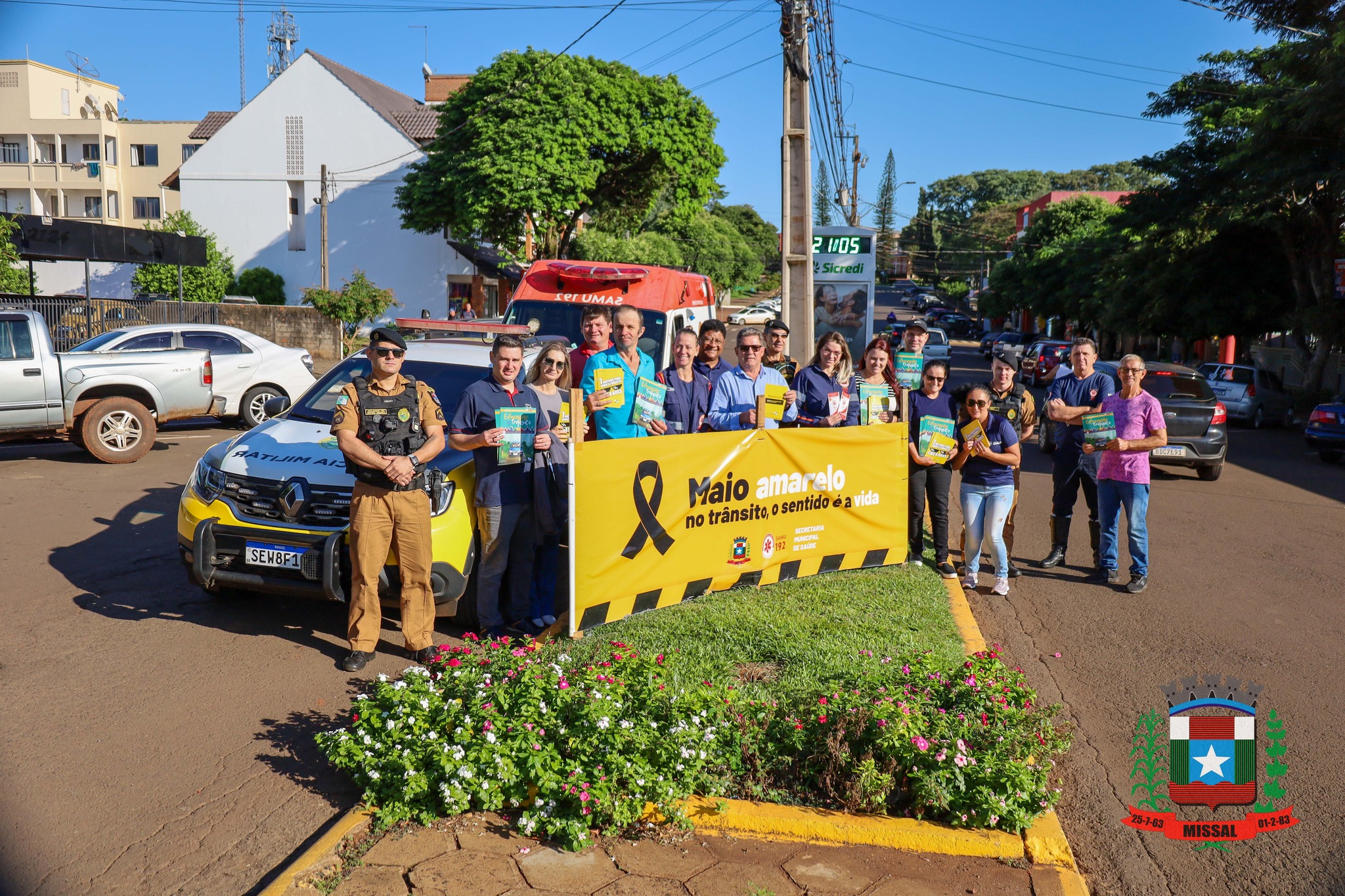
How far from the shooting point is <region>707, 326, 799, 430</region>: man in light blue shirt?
710cm

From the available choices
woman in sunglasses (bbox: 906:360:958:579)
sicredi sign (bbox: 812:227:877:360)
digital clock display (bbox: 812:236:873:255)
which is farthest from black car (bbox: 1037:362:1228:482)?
digital clock display (bbox: 812:236:873:255)

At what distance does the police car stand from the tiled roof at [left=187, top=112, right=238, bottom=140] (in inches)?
1960

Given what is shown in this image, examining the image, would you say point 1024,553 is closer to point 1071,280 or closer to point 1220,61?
point 1220,61

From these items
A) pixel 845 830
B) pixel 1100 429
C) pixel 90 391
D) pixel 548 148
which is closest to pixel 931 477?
pixel 1100 429

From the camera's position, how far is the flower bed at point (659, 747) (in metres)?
3.93

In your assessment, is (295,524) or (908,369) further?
(908,369)

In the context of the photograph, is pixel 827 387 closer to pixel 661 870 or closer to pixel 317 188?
pixel 661 870

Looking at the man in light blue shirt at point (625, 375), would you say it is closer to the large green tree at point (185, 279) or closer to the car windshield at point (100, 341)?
the car windshield at point (100, 341)

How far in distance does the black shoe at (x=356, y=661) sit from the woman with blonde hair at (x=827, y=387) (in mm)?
3757

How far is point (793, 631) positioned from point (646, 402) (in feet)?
5.65

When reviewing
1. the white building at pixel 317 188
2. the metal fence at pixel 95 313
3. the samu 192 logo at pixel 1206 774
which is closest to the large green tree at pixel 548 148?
the white building at pixel 317 188

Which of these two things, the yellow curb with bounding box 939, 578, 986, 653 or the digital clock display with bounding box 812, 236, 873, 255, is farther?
the digital clock display with bounding box 812, 236, 873, 255

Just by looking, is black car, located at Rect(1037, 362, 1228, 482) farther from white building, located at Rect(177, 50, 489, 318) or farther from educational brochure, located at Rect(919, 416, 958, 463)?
white building, located at Rect(177, 50, 489, 318)

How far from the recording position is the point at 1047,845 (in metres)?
3.92
